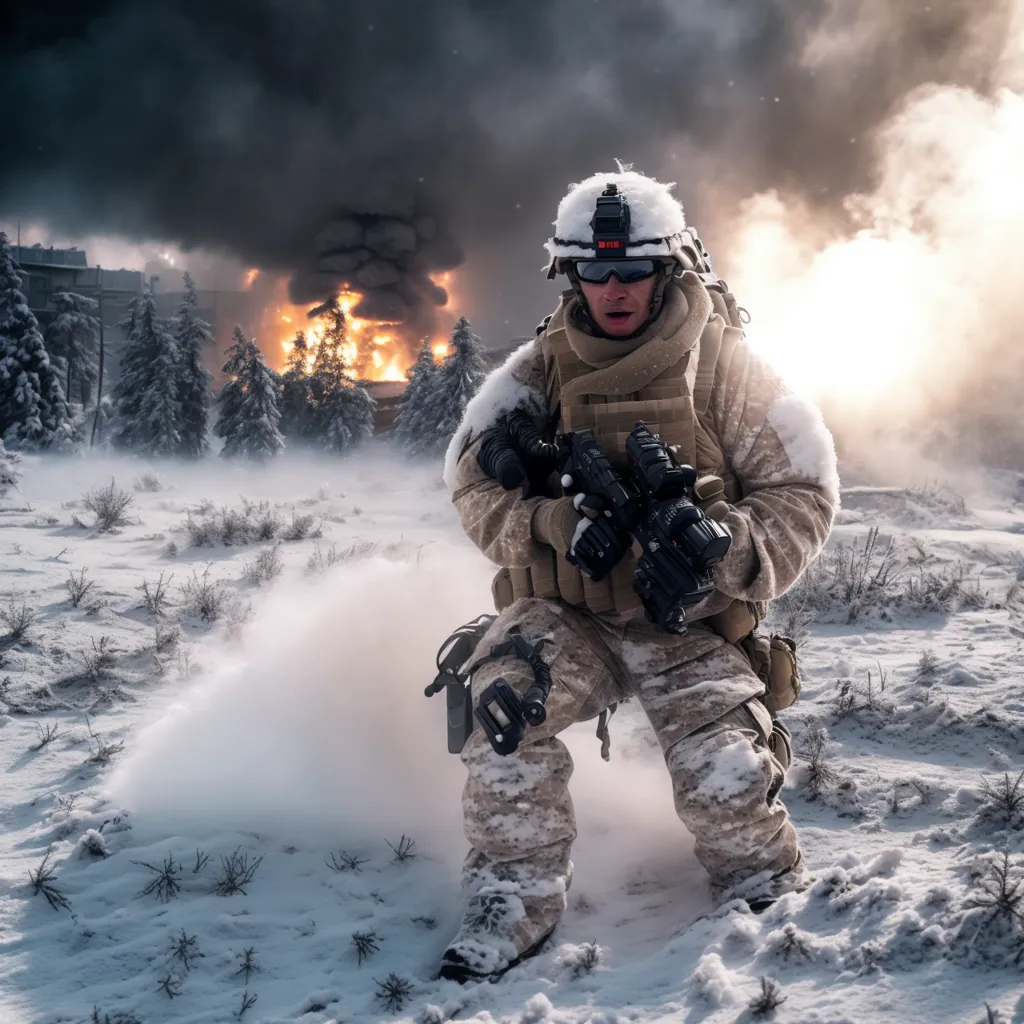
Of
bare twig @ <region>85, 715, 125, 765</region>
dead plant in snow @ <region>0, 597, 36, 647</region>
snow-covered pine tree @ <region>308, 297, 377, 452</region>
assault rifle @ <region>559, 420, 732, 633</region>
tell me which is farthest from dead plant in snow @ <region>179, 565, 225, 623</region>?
snow-covered pine tree @ <region>308, 297, 377, 452</region>

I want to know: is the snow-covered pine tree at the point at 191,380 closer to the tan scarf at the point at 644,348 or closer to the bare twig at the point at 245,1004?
the tan scarf at the point at 644,348

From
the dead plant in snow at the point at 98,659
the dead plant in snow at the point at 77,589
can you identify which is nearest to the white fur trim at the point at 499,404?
the dead plant in snow at the point at 98,659

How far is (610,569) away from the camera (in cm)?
291

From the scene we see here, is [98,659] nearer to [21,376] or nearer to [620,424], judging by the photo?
[620,424]

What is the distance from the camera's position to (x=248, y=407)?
30031 mm

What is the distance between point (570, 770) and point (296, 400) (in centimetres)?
3398

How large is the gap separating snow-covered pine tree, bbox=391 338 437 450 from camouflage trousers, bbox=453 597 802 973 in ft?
93.7

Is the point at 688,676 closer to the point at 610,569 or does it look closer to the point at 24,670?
the point at 610,569

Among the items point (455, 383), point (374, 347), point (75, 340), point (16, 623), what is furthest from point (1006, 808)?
point (374, 347)

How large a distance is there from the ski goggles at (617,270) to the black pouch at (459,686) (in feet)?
4.60

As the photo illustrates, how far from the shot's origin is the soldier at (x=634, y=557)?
2664 mm

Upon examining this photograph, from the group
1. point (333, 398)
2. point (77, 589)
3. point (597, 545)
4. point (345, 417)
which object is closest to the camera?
point (597, 545)

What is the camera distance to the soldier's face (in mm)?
3123

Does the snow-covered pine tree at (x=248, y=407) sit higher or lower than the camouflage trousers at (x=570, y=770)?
higher
